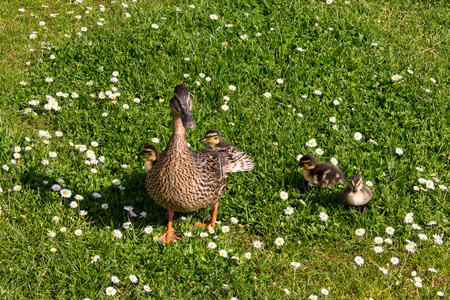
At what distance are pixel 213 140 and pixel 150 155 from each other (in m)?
0.79

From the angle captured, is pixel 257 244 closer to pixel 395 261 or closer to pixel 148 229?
pixel 148 229

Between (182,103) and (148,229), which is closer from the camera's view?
(182,103)

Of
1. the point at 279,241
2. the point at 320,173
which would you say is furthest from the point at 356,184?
the point at 279,241

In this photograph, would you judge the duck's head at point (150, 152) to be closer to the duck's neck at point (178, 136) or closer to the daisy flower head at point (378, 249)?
the duck's neck at point (178, 136)

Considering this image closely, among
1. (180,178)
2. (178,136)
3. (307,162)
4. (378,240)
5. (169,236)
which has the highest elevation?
(178,136)

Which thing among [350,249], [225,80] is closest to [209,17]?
[225,80]

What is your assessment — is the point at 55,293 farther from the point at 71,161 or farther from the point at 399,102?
the point at 399,102

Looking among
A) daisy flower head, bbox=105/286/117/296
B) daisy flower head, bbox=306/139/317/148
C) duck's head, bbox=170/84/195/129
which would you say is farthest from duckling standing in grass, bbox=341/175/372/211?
daisy flower head, bbox=105/286/117/296

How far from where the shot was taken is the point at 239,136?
6.49 metres

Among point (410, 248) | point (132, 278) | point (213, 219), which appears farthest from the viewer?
point (213, 219)

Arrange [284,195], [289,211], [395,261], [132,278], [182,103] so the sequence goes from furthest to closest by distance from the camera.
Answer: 1. [284,195]
2. [289,211]
3. [395,261]
4. [132,278]
5. [182,103]

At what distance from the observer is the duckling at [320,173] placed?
573 centimetres

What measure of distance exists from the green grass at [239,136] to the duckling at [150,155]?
0.24 metres

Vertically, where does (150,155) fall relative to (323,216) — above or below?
above
